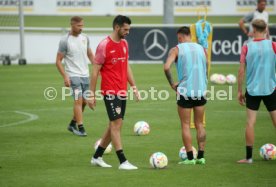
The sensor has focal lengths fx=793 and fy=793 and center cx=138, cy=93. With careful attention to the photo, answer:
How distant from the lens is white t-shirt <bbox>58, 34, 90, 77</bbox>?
1655 cm

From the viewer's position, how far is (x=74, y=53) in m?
16.6

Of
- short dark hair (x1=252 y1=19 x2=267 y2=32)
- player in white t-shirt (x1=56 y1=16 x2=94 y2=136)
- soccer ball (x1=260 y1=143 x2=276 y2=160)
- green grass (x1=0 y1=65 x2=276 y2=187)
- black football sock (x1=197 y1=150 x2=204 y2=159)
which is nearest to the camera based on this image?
green grass (x1=0 y1=65 x2=276 y2=187)

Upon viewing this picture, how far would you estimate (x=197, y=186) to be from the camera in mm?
11023

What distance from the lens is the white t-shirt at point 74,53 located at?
16.5 m

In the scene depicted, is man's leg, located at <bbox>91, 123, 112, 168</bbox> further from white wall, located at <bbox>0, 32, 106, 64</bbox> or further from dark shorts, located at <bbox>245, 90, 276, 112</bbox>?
white wall, located at <bbox>0, 32, 106, 64</bbox>

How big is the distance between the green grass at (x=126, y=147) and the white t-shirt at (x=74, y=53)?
4.40 feet

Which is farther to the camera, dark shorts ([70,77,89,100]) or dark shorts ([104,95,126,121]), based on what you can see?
dark shorts ([70,77,89,100])

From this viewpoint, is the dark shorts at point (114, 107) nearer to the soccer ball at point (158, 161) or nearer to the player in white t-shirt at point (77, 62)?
the soccer ball at point (158, 161)

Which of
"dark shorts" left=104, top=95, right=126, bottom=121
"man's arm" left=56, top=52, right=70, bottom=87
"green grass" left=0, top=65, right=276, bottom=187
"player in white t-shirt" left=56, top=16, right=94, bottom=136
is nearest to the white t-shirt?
"player in white t-shirt" left=56, top=16, right=94, bottom=136

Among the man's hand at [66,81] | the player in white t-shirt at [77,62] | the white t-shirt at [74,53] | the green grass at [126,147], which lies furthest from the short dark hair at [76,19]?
the green grass at [126,147]

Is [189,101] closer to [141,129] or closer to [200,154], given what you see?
[200,154]

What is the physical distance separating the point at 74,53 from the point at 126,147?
275cm

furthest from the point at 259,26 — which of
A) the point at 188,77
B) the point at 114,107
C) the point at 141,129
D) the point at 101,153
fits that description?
the point at 141,129

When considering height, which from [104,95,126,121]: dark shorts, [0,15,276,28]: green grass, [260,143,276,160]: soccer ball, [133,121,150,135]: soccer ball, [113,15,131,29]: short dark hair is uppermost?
[113,15,131,29]: short dark hair
